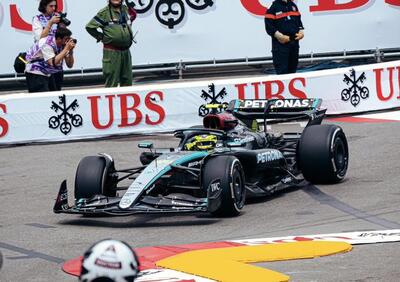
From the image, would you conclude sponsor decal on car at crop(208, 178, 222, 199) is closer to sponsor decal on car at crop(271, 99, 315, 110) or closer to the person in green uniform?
sponsor decal on car at crop(271, 99, 315, 110)

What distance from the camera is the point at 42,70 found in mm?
17047

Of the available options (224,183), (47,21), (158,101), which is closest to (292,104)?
(224,183)

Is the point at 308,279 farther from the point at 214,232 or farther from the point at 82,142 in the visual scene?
the point at 82,142

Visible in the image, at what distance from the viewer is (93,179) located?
11.2m

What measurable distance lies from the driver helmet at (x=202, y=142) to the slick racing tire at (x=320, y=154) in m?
1.01

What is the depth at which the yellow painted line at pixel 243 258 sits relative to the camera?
27.2 feet

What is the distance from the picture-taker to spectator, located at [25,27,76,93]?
16656 millimetres

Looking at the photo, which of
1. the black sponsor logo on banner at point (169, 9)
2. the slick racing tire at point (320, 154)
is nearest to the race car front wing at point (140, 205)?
the slick racing tire at point (320, 154)

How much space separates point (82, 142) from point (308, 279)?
891 cm

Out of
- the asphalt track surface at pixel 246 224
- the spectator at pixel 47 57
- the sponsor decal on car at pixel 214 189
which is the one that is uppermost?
the spectator at pixel 47 57

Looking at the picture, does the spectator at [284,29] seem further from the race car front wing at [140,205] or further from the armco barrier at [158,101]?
the race car front wing at [140,205]

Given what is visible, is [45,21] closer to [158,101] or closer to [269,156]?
[158,101]

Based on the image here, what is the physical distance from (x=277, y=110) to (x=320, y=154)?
1453 mm

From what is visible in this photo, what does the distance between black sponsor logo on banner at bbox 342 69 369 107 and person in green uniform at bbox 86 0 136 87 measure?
3.36 metres
